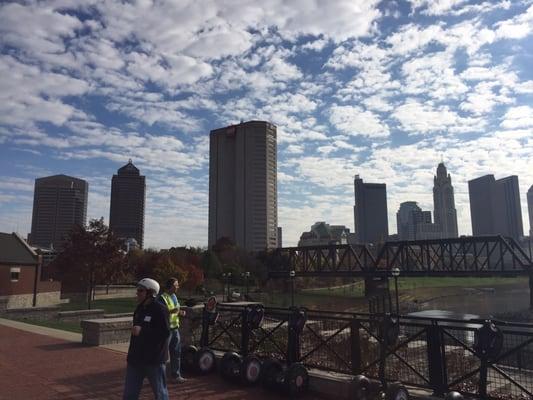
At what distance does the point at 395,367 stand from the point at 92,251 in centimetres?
3230

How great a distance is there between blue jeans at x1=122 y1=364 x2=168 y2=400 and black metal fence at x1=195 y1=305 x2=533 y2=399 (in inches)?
144

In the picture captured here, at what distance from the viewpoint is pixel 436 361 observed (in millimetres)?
8109

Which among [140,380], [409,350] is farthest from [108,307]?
[140,380]

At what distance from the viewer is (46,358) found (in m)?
12.2

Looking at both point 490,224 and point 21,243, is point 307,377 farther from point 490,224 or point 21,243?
point 490,224

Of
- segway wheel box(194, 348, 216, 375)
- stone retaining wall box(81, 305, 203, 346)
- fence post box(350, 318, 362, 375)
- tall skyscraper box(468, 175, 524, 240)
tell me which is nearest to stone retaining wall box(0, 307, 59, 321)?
stone retaining wall box(81, 305, 203, 346)

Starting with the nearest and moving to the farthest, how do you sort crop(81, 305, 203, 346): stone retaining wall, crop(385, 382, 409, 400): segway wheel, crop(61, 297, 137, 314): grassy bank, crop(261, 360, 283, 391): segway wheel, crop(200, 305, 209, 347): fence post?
crop(385, 382, 409, 400): segway wheel < crop(261, 360, 283, 391): segway wheel < crop(200, 305, 209, 347): fence post < crop(81, 305, 203, 346): stone retaining wall < crop(61, 297, 137, 314): grassy bank

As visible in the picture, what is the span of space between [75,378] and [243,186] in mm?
155454

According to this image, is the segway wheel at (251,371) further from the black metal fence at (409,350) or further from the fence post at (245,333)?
the fence post at (245,333)

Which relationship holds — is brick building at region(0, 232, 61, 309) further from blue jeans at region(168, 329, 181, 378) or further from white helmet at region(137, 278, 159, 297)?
white helmet at region(137, 278, 159, 297)

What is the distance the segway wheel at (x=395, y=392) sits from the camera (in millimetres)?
7547

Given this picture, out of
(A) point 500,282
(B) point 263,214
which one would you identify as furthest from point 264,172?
(A) point 500,282

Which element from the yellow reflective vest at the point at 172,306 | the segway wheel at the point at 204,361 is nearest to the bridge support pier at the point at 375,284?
the segway wheel at the point at 204,361

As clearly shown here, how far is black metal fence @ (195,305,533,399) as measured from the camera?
7.61 metres
